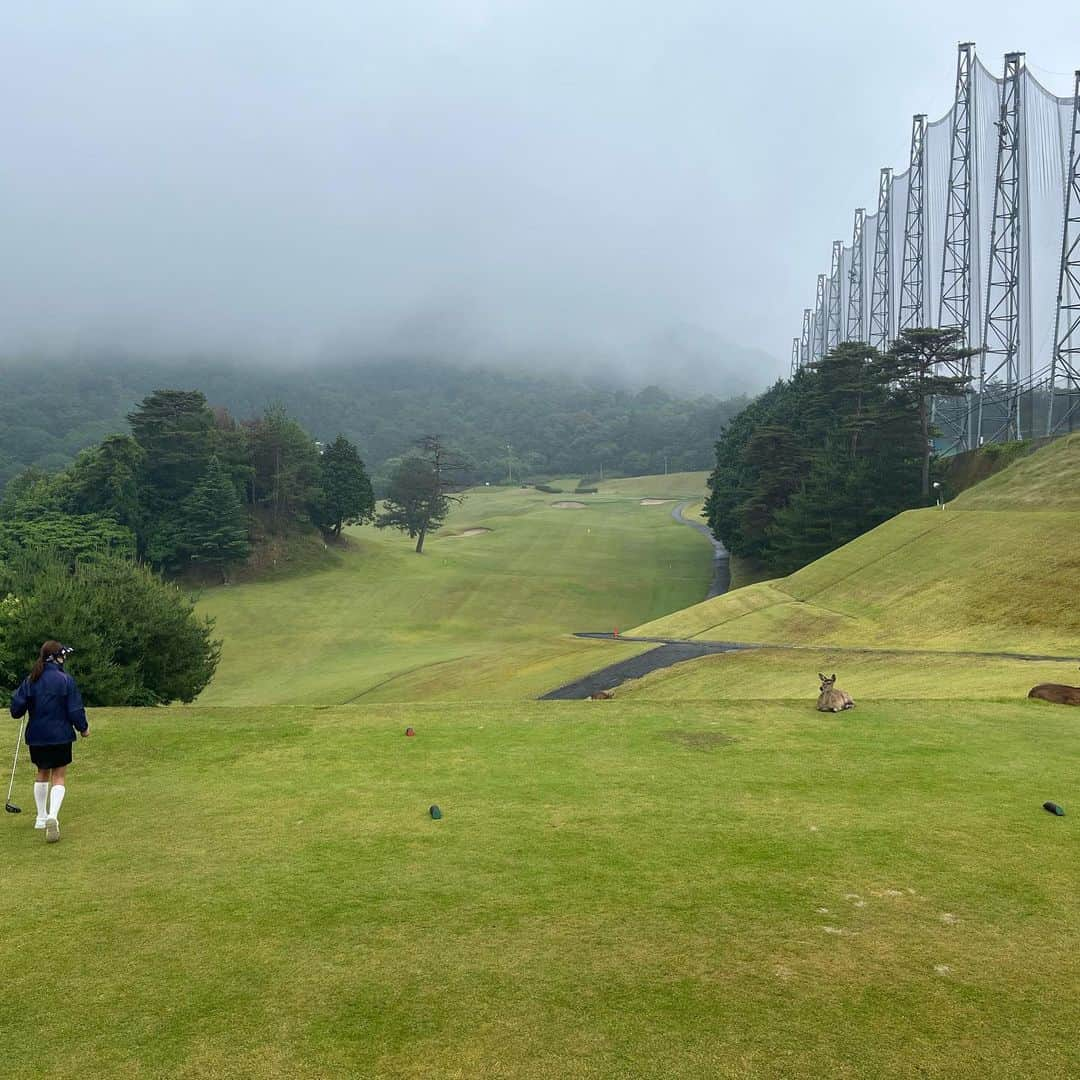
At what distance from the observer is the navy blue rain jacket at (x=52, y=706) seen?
11594 millimetres

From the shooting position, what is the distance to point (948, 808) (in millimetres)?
11758

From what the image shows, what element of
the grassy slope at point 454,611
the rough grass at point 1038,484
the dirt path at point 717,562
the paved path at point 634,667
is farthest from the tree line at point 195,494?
the rough grass at point 1038,484

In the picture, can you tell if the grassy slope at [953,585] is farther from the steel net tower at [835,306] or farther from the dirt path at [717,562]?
the steel net tower at [835,306]

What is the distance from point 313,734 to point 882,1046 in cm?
1248

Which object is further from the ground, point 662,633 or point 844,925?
point 844,925

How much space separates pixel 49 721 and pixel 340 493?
87547mm

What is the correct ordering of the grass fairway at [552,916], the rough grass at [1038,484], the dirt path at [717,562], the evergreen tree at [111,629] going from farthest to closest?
the dirt path at [717,562] → the rough grass at [1038,484] → the evergreen tree at [111,629] → the grass fairway at [552,916]

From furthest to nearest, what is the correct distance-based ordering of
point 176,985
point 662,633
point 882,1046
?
point 662,633 < point 176,985 < point 882,1046

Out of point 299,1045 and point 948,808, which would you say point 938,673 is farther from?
point 299,1045

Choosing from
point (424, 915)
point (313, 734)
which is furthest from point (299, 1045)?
point (313, 734)

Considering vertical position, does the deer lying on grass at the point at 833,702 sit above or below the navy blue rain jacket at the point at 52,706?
below

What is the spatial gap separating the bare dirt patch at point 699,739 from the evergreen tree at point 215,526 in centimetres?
7480

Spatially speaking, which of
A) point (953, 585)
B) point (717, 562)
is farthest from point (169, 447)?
point (953, 585)

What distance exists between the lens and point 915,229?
87812mm
